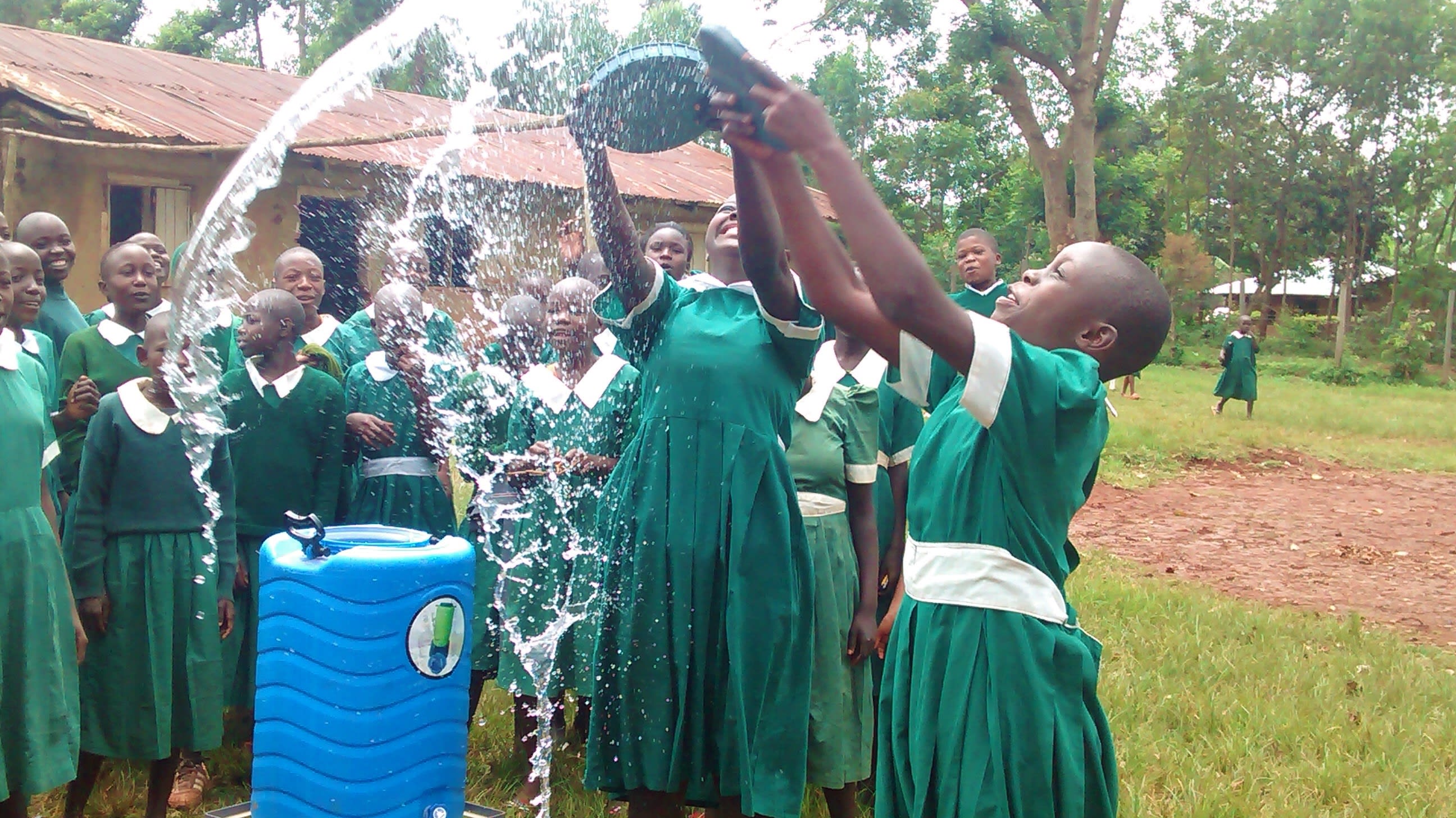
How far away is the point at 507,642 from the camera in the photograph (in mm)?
3654

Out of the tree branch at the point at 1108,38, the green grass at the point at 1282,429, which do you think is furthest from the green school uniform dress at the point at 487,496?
the tree branch at the point at 1108,38

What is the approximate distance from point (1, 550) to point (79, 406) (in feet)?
2.78

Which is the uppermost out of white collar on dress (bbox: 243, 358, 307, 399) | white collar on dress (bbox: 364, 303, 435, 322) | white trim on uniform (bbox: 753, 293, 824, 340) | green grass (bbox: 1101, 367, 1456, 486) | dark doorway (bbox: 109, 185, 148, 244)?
dark doorway (bbox: 109, 185, 148, 244)

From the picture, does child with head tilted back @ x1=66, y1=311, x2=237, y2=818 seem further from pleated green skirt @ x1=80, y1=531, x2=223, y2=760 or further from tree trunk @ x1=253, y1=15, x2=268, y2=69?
tree trunk @ x1=253, y1=15, x2=268, y2=69

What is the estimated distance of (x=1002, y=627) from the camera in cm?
193

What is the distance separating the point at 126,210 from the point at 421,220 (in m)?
6.41

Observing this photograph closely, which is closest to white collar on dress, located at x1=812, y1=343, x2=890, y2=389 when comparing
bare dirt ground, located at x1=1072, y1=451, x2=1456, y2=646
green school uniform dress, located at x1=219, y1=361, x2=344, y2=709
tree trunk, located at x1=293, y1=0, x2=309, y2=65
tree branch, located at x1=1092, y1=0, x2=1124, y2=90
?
green school uniform dress, located at x1=219, y1=361, x2=344, y2=709

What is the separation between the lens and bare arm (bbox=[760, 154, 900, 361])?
1835mm

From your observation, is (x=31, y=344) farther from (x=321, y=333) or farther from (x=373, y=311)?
(x=373, y=311)

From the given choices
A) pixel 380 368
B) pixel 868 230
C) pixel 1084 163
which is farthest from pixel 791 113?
pixel 1084 163

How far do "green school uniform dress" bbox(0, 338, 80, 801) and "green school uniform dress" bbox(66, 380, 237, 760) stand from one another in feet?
0.76

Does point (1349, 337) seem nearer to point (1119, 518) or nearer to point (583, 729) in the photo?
point (1119, 518)

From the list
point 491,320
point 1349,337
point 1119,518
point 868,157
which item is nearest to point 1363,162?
point 1349,337

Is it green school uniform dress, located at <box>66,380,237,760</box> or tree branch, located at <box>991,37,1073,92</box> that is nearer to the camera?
green school uniform dress, located at <box>66,380,237,760</box>
